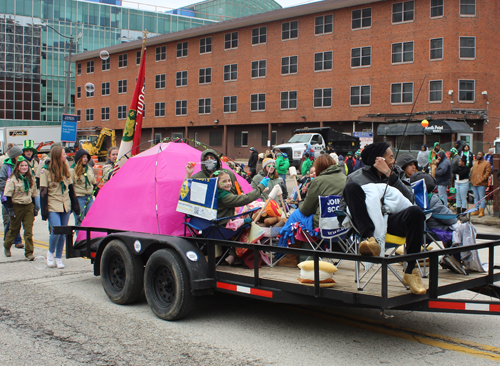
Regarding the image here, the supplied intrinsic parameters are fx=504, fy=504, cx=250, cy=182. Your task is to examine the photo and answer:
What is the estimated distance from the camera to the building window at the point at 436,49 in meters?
36.2

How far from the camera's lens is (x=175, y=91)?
52156 millimetres

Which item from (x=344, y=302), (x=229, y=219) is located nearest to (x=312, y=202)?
(x=229, y=219)

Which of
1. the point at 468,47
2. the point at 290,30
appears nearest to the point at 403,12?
the point at 468,47

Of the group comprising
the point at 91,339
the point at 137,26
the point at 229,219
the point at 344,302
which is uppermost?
the point at 137,26

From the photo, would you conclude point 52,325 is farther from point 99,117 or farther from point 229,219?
point 99,117

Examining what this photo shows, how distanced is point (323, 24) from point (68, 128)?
940 inches

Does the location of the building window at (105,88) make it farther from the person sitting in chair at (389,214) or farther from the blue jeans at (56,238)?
the person sitting in chair at (389,214)

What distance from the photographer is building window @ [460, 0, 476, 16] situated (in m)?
35.7

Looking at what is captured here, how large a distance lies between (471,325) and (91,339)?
4.05 meters

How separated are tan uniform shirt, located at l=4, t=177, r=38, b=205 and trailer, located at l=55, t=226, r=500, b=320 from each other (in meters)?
3.07

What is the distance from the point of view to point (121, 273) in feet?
20.9

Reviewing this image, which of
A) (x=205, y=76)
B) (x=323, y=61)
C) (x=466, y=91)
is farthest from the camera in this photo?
(x=205, y=76)

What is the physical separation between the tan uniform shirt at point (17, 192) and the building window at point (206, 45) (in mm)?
41725

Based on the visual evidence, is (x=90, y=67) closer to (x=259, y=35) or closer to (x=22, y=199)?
(x=259, y=35)
